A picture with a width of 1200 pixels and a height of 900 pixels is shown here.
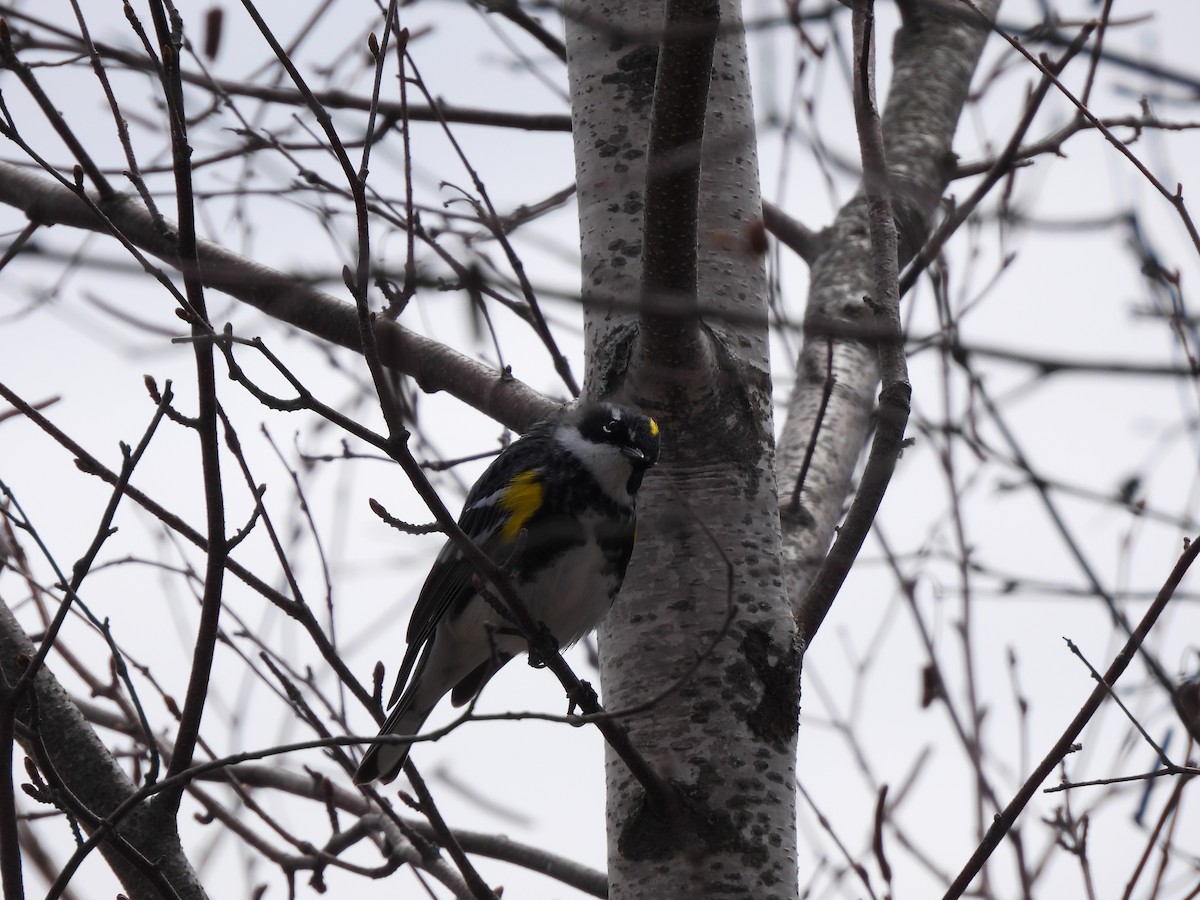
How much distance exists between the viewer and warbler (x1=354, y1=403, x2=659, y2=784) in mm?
3814

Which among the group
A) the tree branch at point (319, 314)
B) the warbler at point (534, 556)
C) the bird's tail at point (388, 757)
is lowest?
the bird's tail at point (388, 757)

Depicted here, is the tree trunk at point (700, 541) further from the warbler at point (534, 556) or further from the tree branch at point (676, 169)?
the warbler at point (534, 556)

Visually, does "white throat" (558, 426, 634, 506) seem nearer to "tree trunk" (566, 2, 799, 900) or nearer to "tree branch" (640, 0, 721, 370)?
"tree trunk" (566, 2, 799, 900)

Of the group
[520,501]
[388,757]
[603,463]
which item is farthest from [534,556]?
[388,757]

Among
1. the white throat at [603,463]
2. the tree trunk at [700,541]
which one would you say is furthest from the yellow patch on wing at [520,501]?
the tree trunk at [700,541]

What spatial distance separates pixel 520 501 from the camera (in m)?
4.09

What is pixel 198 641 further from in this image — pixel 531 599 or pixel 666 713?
pixel 531 599

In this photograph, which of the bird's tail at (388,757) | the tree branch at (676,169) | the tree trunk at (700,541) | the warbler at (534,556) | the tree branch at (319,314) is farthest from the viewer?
the bird's tail at (388,757)

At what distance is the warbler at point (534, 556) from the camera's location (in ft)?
12.5

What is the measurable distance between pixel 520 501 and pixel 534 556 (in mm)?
208

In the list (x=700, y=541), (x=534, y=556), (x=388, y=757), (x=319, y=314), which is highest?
(x=319, y=314)

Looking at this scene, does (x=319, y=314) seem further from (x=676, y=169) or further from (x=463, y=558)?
(x=676, y=169)

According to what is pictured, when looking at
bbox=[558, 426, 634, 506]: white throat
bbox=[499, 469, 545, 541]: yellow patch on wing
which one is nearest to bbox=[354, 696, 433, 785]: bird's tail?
bbox=[499, 469, 545, 541]: yellow patch on wing

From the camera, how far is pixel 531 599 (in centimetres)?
400
